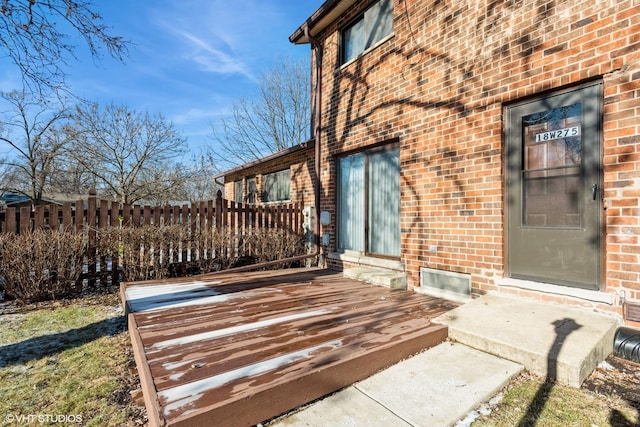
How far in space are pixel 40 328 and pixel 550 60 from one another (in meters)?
6.29

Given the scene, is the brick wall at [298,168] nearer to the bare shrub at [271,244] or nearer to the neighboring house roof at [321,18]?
the bare shrub at [271,244]

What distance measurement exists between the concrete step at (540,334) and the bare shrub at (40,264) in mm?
5445

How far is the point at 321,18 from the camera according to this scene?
646 centimetres

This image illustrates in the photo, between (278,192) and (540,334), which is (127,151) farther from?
(540,334)

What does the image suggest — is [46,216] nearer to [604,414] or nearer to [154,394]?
[154,394]

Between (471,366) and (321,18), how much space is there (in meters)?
6.67

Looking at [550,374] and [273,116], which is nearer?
[550,374]

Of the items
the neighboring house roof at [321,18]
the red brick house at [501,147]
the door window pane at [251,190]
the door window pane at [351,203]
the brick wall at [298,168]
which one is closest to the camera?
the red brick house at [501,147]

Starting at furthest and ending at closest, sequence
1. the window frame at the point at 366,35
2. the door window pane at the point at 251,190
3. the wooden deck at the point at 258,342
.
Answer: the door window pane at the point at 251,190, the window frame at the point at 366,35, the wooden deck at the point at 258,342

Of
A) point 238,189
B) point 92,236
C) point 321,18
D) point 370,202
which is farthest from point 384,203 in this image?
point 238,189

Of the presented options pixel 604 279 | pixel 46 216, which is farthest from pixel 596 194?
pixel 46 216

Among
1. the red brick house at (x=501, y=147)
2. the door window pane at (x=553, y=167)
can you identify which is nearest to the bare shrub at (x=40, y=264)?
the red brick house at (x=501, y=147)

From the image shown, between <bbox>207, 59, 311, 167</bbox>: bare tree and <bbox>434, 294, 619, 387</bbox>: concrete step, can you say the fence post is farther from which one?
<bbox>207, 59, 311, 167</bbox>: bare tree

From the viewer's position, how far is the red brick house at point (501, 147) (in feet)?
9.06
